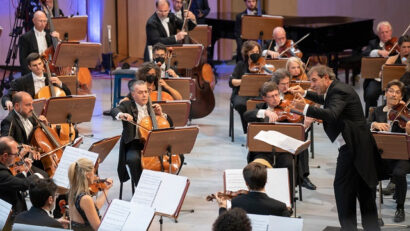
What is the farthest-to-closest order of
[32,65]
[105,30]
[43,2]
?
[105,30] < [43,2] < [32,65]

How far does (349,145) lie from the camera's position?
589 centimetres

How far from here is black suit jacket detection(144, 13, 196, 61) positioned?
31.0 ft

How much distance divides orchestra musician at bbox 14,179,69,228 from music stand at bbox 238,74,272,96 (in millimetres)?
3805

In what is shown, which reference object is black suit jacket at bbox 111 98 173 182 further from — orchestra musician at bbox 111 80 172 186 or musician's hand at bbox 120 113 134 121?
musician's hand at bbox 120 113 134 121

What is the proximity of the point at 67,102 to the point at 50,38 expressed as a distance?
2227 millimetres

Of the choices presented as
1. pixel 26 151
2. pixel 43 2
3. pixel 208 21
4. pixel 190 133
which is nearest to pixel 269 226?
pixel 190 133

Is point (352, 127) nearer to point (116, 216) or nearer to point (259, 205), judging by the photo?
point (259, 205)

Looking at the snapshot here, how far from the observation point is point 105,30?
580 inches

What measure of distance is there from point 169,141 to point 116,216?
1.65 metres

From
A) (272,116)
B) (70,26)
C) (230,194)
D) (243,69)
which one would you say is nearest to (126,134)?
(272,116)

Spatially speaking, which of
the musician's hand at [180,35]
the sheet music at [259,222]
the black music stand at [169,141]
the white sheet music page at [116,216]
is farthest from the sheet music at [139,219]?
the musician's hand at [180,35]

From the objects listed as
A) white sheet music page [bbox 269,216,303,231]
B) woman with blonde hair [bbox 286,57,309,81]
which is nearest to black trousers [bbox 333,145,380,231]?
white sheet music page [bbox 269,216,303,231]

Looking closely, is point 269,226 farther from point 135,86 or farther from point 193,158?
point 193,158

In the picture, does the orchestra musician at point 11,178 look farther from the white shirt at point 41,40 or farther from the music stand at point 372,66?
the music stand at point 372,66
